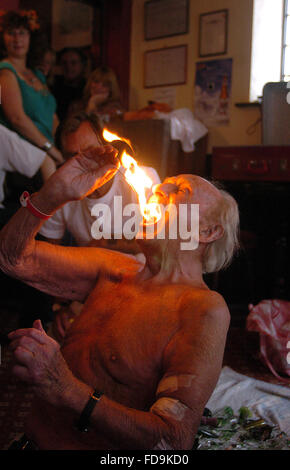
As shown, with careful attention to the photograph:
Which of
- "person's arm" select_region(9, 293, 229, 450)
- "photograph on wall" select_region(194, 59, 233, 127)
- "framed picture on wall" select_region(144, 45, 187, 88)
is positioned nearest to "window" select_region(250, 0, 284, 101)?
"photograph on wall" select_region(194, 59, 233, 127)

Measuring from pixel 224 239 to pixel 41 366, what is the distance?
808 millimetres

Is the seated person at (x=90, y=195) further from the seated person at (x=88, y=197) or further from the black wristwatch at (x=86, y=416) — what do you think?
the black wristwatch at (x=86, y=416)

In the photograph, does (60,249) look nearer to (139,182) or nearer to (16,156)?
(139,182)

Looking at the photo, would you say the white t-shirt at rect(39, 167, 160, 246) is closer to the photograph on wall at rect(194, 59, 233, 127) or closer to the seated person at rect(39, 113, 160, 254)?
the seated person at rect(39, 113, 160, 254)

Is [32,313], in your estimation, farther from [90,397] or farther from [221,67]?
[221,67]

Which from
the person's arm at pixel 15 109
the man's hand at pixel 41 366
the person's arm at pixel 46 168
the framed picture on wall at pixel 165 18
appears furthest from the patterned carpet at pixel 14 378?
the framed picture on wall at pixel 165 18

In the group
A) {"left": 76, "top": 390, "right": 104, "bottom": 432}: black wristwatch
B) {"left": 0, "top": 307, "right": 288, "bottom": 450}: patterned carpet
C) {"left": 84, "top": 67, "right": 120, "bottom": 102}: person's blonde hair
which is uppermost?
{"left": 84, "top": 67, "right": 120, "bottom": 102}: person's blonde hair

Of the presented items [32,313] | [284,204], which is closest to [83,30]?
[284,204]

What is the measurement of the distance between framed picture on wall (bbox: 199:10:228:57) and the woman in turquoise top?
5.59ft

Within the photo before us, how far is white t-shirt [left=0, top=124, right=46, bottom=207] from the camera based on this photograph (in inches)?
102

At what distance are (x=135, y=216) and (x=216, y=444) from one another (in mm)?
1122

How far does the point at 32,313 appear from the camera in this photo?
284cm

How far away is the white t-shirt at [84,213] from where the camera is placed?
2281 millimetres

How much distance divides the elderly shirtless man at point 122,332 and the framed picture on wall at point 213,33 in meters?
3.09
